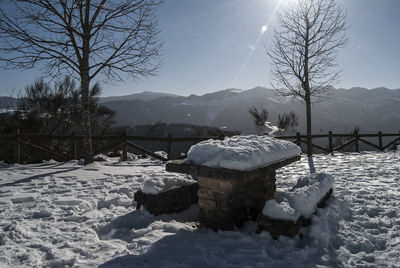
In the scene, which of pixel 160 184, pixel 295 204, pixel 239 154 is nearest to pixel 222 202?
pixel 239 154

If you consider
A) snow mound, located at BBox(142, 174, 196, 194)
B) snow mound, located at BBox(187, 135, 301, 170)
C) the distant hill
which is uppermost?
the distant hill

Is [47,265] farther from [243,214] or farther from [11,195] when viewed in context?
[11,195]

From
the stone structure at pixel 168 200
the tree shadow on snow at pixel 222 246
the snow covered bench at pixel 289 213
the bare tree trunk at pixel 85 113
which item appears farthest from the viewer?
the bare tree trunk at pixel 85 113

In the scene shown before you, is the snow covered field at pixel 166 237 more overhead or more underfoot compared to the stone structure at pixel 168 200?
more underfoot

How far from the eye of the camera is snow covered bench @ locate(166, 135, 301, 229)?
248 centimetres

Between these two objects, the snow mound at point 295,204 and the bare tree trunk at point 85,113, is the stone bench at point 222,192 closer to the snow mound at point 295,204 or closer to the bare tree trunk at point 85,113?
the snow mound at point 295,204

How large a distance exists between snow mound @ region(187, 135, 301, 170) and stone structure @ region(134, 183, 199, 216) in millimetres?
800

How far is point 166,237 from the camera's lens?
253cm

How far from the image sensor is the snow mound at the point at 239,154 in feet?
8.13

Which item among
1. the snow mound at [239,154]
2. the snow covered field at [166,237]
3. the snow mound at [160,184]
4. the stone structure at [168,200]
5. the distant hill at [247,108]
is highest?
the distant hill at [247,108]

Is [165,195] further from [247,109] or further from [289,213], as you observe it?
[247,109]

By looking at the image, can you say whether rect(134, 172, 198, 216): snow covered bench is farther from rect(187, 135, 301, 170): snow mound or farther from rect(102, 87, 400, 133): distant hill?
rect(102, 87, 400, 133): distant hill

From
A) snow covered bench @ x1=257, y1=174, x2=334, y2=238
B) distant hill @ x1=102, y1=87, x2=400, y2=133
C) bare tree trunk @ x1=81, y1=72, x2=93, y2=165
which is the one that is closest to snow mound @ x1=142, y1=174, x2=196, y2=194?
snow covered bench @ x1=257, y1=174, x2=334, y2=238

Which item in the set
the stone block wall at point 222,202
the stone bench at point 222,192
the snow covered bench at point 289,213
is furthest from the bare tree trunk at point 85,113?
the snow covered bench at point 289,213
